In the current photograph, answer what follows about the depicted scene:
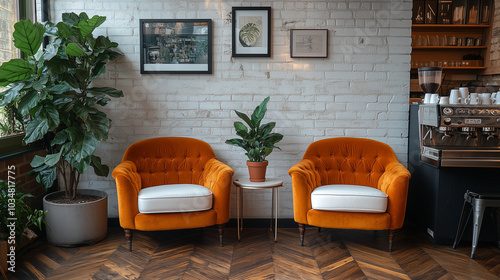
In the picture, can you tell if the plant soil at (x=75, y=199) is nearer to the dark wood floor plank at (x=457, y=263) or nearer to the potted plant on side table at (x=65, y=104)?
the potted plant on side table at (x=65, y=104)

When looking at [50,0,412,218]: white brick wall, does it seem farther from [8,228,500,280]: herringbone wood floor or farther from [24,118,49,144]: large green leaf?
[24,118,49,144]: large green leaf

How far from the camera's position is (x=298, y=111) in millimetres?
3801

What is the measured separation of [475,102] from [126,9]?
3.02m

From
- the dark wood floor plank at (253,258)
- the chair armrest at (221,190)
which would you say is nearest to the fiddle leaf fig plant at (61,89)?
the chair armrest at (221,190)

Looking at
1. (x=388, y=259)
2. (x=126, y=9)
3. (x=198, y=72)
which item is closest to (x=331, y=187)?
(x=388, y=259)

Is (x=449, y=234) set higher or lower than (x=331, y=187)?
lower

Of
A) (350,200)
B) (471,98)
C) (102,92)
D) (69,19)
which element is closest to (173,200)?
(102,92)

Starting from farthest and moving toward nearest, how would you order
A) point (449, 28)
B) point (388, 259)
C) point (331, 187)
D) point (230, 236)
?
point (449, 28) < point (230, 236) < point (331, 187) < point (388, 259)

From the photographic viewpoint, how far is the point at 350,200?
3.10m

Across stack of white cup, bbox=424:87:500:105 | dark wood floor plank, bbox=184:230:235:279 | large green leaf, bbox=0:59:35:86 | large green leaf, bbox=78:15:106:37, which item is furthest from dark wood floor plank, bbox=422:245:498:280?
large green leaf, bbox=0:59:35:86

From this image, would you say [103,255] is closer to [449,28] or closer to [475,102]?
[475,102]

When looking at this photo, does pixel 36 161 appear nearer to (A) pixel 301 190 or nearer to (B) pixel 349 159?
(A) pixel 301 190

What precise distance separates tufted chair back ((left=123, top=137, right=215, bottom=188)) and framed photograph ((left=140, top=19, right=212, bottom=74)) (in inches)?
25.4

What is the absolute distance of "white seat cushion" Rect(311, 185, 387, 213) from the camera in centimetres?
309
